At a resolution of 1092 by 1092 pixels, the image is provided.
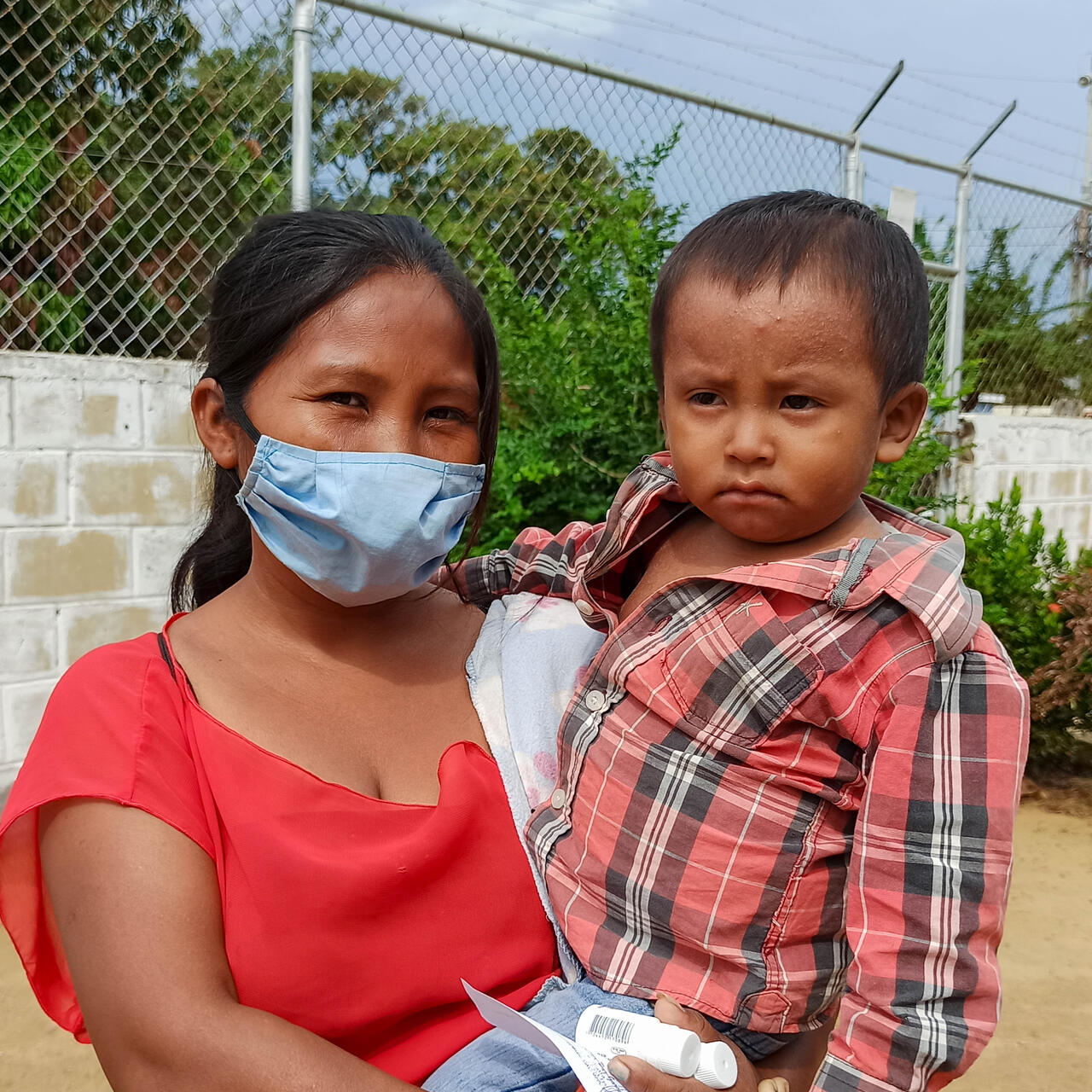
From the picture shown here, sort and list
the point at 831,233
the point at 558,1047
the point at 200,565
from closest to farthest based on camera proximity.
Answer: the point at 558,1047 < the point at 831,233 < the point at 200,565

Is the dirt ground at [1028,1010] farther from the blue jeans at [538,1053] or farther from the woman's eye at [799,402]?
the woman's eye at [799,402]

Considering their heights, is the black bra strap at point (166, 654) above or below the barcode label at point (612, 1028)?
above

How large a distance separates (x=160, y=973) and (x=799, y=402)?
1.06m

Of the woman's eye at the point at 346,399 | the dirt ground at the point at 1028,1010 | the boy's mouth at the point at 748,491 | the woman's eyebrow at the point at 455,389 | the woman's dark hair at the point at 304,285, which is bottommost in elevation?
the dirt ground at the point at 1028,1010

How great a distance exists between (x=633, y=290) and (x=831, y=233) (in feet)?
9.93

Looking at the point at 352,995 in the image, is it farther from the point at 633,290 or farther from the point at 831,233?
the point at 633,290

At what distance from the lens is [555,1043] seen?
50.0 inches

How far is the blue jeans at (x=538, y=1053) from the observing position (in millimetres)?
1396

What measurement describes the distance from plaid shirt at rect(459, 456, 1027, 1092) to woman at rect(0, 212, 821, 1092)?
17 cm

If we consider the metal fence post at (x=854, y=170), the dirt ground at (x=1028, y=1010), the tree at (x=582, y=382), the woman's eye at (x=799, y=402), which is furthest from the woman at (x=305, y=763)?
the metal fence post at (x=854, y=170)

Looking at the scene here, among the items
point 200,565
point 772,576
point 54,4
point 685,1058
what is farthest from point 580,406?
point 685,1058

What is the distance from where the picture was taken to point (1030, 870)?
4746mm

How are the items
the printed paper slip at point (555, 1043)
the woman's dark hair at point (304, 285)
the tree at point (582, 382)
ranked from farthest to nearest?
the tree at point (582, 382), the woman's dark hair at point (304, 285), the printed paper slip at point (555, 1043)

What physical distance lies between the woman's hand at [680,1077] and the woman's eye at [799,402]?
786mm
